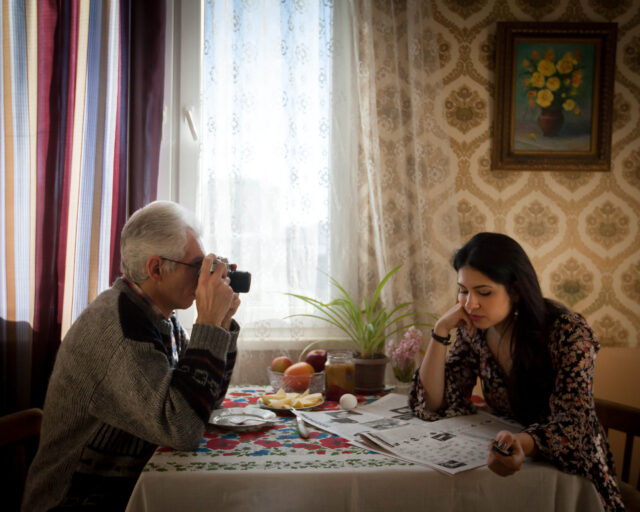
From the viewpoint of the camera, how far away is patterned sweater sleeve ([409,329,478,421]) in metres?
1.48

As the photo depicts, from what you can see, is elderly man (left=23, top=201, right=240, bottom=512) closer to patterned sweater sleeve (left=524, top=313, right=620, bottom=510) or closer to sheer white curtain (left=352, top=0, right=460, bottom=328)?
patterned sweater sleeve (left=524, top=313, right=620, bottom=510)

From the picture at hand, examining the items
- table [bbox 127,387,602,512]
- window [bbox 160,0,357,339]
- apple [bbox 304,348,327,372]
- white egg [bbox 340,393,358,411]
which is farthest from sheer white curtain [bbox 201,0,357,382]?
table [bbox 127,387,602,512]

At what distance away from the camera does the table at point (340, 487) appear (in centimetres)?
107

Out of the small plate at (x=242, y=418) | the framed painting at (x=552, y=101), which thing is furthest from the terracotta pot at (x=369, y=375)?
the framed painting at (x=552, y=101)

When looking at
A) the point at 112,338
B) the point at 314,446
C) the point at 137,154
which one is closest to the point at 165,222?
the point at 112,338

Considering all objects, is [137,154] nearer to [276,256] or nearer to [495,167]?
[276,256]

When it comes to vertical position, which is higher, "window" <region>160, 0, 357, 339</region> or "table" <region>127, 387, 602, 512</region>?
"window" <region>160, 0, 357, 339</region>

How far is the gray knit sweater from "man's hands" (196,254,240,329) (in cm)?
7

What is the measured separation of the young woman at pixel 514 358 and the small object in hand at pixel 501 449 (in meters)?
0.11

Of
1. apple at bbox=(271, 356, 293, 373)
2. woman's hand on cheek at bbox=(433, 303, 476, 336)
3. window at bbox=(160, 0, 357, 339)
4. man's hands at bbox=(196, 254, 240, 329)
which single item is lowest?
apple at bbox=(271, 356, 293, 373)

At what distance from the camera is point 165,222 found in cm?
138

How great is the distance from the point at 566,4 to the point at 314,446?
2262mm

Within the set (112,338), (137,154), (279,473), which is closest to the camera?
(279,473)

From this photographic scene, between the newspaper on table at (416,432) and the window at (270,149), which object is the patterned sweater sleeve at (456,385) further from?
the window at (270,149)
